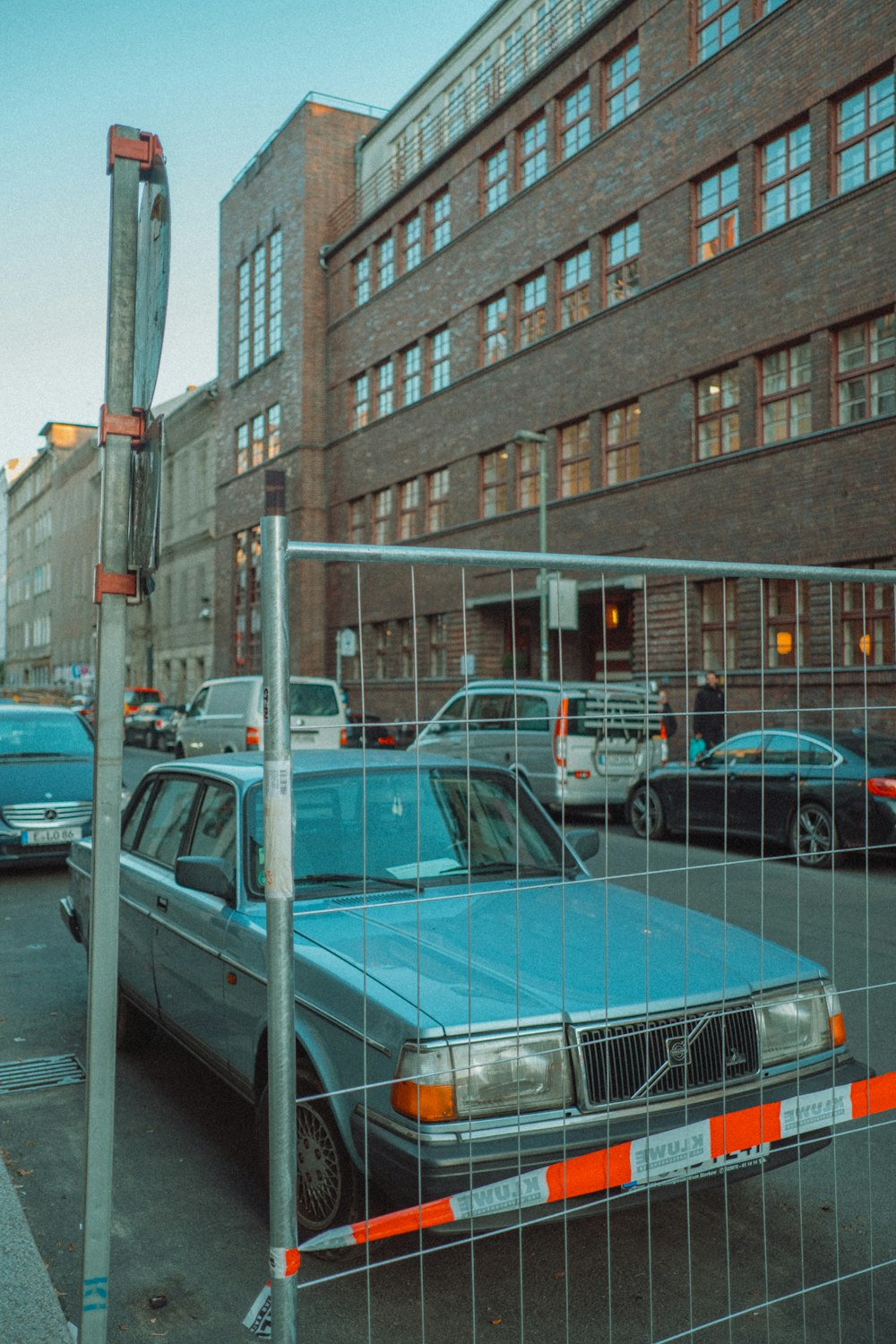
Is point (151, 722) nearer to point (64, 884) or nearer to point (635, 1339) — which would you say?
point (64, 884)

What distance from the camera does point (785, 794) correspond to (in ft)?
11.8

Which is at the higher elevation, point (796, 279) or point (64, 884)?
point (796, 279)

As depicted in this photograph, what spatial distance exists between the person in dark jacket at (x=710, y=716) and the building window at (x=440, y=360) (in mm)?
29338

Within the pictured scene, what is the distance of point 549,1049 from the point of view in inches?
121

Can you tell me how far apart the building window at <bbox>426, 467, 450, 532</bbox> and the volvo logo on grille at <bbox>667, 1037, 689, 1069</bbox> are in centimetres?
2876

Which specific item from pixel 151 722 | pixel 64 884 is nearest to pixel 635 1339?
pixel 64 884

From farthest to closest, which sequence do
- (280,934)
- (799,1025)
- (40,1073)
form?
(40,1073) < (799,1025) < (280,934)

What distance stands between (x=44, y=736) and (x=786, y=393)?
14.6 meters

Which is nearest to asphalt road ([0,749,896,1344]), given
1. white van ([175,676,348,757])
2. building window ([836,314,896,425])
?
white van ([175,676,348,757])

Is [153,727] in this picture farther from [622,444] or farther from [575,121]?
[575,121]

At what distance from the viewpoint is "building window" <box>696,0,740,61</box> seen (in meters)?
22.3

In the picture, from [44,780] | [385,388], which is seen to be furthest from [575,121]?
[44,780]

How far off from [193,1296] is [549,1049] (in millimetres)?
1333

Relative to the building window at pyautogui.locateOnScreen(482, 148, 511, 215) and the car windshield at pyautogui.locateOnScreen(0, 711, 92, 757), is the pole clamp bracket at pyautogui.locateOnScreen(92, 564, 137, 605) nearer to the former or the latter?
the car windshield at pyautogui.locateOnScreen(0, 711, 92, 757)
